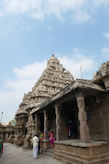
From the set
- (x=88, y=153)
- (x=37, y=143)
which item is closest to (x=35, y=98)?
(x=37, y=143)

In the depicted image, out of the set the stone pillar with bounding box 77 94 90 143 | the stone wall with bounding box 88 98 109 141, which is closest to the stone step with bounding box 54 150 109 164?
the stone pillar with bounding box 77 94 90 143

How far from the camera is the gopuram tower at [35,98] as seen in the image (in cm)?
1919

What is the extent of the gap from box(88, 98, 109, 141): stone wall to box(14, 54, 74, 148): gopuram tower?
902 centimetres

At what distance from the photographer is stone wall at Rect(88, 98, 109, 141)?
7.19m

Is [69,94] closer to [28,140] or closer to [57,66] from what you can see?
[28,140]

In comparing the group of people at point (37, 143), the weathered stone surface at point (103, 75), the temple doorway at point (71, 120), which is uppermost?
the weathered stone surface at point (103, 75)

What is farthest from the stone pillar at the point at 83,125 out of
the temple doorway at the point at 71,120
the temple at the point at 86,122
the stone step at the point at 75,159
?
the temple doorway at the point at 71,120

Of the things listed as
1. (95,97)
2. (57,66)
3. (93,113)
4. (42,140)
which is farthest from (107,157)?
(57,66)

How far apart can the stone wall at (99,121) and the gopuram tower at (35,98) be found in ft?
29.6

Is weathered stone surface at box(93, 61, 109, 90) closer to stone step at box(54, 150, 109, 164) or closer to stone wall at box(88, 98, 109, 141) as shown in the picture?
stone wall at box(88, 98, 109, 141)

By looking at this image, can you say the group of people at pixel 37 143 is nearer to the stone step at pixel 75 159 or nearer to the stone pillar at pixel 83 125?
the stone step at pixel 75 159

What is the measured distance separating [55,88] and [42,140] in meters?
16.3

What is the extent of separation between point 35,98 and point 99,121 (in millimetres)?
14269

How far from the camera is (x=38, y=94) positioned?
813 inches
